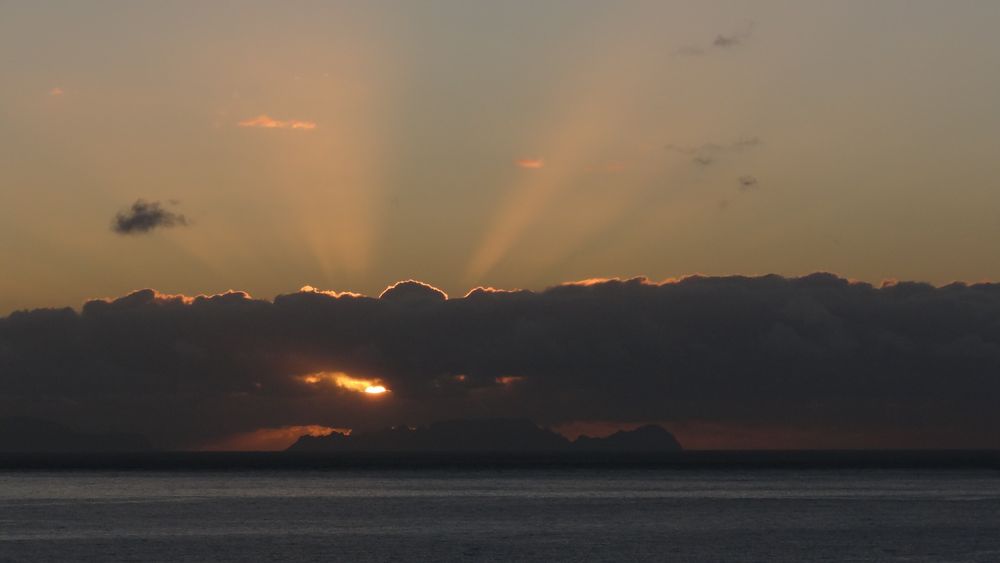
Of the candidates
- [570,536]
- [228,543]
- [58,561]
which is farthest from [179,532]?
[570,536]

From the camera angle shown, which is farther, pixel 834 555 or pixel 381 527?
pixel 381 527

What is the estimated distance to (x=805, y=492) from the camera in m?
178

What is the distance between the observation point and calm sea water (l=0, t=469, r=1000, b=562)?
273 ft

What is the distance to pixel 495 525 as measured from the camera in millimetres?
107500

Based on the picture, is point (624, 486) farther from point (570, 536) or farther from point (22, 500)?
point (570, 536)

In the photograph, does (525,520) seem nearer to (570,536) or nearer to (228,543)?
(570,536)

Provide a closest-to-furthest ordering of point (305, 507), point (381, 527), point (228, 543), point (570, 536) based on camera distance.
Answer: point (228, 543) < point (570, 536) < point (381, 527) < point (305, 507)

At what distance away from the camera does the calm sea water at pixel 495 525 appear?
83312 millimetres

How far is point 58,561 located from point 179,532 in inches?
844

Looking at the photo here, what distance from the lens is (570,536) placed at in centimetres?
9600

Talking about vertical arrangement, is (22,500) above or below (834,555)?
above

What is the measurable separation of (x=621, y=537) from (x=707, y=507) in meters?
43.0

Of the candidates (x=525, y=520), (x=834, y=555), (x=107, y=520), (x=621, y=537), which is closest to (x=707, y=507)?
(x=525, y=520)

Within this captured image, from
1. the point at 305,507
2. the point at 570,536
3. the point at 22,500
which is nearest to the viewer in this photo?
the point at 570,536
